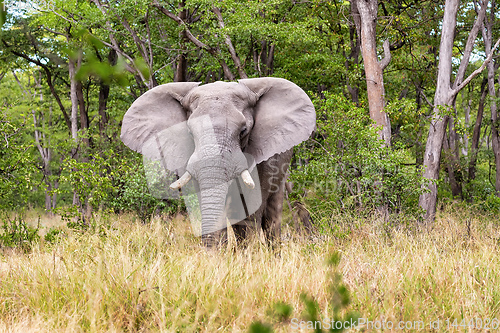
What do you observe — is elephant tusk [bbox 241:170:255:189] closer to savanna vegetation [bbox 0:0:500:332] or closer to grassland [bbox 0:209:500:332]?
savanna vegetation [bbox 0:0:500:332]

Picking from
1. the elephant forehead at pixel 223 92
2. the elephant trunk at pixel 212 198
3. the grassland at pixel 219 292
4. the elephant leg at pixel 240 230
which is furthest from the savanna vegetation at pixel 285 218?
the elephant forehead at pixel 223 92

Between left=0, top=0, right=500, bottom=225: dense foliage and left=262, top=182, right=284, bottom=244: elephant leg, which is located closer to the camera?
left=262, top=182, right=284, bottom=244: elephant leg

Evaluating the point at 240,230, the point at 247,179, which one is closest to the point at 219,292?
the point at 247,179

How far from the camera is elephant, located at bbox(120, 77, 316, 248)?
557 centimetres

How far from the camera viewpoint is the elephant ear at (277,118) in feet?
20.8

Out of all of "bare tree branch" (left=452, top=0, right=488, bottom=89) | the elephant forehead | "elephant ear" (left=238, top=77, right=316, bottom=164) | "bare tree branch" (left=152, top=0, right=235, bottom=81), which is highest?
"bare tree branch" (left=152, top=0, right=235, bottom=81)

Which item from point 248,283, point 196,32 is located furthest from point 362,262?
point 196,32

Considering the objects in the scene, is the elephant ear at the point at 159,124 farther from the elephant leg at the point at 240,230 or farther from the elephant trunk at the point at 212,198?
the elephant leg at the point at 240,230

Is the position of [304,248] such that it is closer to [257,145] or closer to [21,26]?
[257,145]

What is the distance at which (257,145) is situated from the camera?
21.0 feet

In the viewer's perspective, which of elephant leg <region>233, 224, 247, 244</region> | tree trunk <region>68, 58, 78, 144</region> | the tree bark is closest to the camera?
elephant leg <region>233, 224, 247, 244</region>

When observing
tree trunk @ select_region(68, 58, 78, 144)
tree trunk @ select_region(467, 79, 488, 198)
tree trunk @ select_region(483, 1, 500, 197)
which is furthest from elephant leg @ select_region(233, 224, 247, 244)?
tree trunk @ select_region(467, 79, 488, 198)

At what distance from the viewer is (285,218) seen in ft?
34.6

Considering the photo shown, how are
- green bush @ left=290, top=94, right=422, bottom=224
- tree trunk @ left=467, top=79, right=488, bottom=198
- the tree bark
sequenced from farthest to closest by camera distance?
tree trunk @ left=467, top=79, right=488, bottom=198
the tree bark
green bush @ left=290, top=94, right=422, bottom=224
